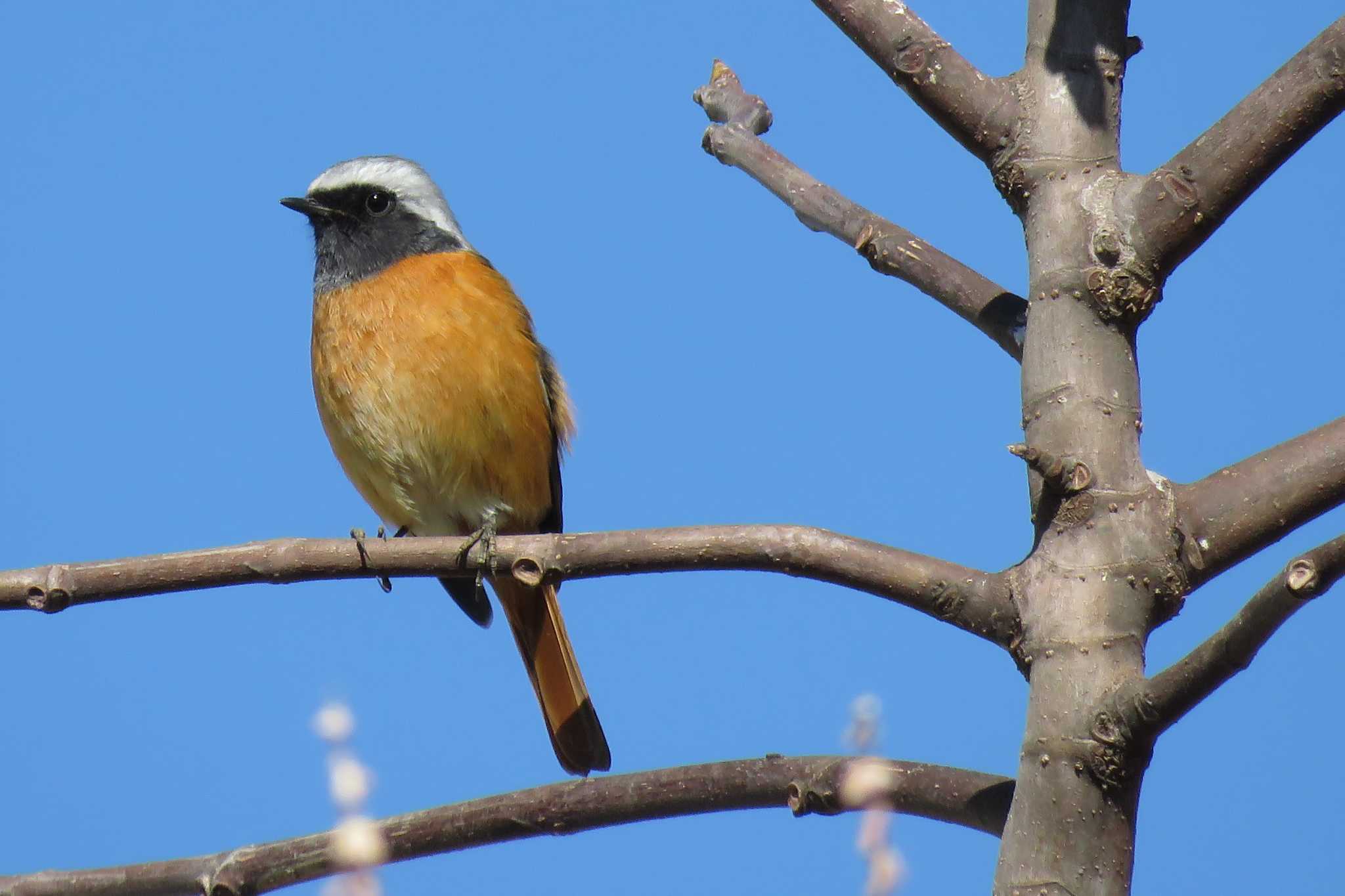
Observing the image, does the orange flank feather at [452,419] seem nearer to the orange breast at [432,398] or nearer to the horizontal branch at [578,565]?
the orange breast at [432,398]

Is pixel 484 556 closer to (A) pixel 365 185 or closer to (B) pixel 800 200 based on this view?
(B) pixel 800 200

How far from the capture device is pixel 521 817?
293 cm

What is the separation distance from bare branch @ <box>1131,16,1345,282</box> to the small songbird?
271 cm

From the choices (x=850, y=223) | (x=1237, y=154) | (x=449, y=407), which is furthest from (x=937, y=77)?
(x=449, y=407)

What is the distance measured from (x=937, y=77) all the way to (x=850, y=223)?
0.63 m

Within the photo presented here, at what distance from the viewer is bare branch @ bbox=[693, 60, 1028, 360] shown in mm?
3314

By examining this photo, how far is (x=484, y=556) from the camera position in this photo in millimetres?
3250

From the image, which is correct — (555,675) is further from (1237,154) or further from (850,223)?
(1237,154)

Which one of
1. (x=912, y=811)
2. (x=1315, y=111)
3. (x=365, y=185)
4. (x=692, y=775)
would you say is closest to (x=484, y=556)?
(x=692, y=775)

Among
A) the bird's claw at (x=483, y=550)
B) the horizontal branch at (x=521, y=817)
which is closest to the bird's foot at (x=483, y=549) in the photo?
the bird's claw at (x=483, y=550)

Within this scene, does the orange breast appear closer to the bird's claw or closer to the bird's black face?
the bird's black face

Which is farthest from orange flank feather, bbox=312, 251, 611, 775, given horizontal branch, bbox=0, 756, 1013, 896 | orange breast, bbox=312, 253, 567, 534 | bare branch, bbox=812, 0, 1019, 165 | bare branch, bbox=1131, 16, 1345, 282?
bare branch, bbox=1131, 16, 1345, 282

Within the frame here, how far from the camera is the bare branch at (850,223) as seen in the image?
331 centimetres

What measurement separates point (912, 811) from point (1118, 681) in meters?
0.52
